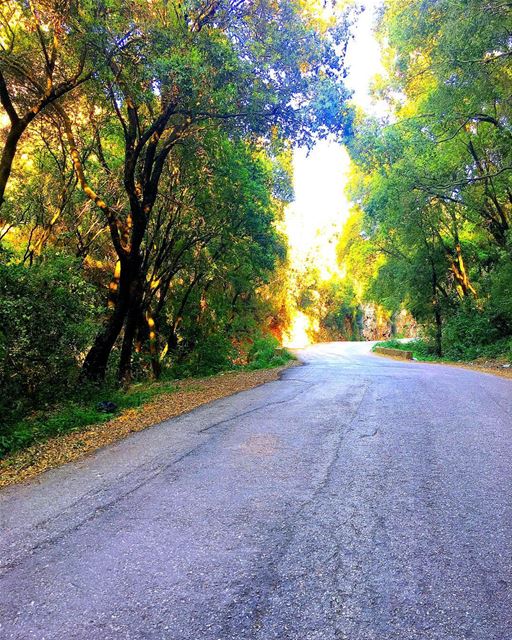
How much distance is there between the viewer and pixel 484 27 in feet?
32.0

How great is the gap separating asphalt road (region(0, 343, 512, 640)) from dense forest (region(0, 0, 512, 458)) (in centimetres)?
326

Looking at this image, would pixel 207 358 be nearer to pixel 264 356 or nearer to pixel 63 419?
pixel 264 356

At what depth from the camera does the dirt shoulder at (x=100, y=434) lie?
5.19 m

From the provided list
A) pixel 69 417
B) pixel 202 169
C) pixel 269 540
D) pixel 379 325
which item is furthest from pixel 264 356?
pixel 379 325

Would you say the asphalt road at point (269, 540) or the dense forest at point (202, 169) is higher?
the dense forest at point (202, 169)

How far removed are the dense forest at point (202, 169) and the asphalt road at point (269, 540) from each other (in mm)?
3256

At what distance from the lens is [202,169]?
41.9ft

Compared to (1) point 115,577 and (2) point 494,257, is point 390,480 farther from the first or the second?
(2) point 494,257

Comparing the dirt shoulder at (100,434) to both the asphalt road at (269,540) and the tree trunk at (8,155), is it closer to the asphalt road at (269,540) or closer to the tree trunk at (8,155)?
the asphalt road at (269,540)

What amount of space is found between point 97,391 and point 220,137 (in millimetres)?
7152

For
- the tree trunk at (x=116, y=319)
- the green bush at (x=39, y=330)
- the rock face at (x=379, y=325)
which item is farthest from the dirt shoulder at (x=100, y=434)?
the rock face at (x=379, y=325)

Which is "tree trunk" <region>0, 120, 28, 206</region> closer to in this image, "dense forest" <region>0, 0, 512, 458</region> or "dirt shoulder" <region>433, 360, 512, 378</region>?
"dense forest" <region>0, 0, 512, 458</region>

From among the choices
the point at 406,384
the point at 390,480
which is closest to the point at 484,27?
the point at 406,384

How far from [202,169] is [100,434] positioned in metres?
8.86
